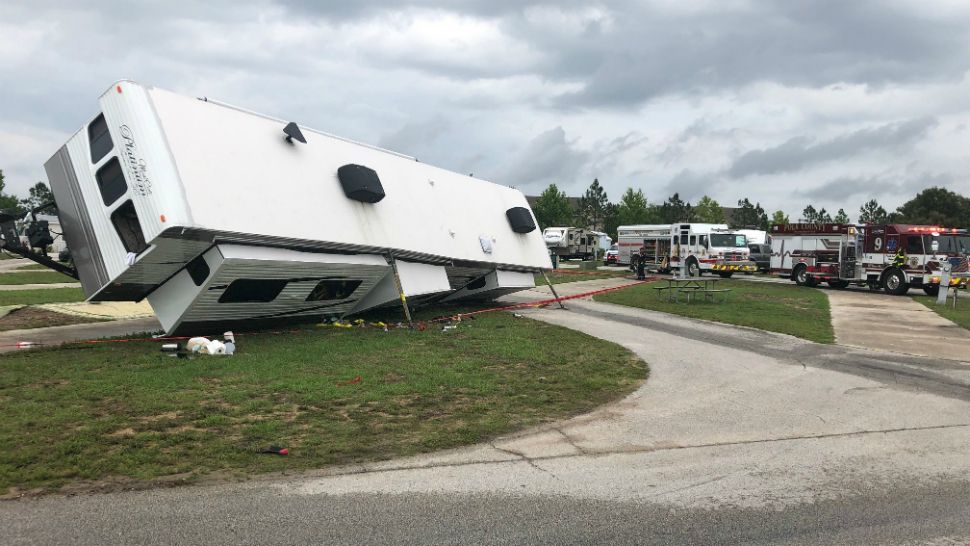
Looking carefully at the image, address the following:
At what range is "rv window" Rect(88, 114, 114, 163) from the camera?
442 inches

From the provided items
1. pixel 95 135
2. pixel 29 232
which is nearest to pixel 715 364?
pixel 95 135

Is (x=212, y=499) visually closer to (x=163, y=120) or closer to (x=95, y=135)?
(x=163, y=120)

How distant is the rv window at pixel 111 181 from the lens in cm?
1102

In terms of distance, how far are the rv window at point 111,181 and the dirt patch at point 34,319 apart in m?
5.25

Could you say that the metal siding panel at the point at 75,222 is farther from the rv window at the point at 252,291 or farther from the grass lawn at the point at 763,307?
the grass lawn at the point at 763,307

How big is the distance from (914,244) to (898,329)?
39.0 feet

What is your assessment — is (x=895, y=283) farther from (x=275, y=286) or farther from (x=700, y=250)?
(x=275, y=286)

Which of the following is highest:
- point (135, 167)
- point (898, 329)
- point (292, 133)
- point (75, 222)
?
point (292, 133)

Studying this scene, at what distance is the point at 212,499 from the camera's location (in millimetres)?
5176

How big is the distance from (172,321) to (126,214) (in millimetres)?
2051

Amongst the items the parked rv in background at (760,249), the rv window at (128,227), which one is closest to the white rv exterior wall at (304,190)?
the rv window at (128,227)

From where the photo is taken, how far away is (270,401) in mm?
8109

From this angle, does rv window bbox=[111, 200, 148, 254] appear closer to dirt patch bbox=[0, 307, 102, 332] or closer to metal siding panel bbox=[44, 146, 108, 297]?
metal siding panel bbox=[44, 146, 108, 297]

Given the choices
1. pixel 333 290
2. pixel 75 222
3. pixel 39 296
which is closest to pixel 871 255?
Answer: pixel 333 290
